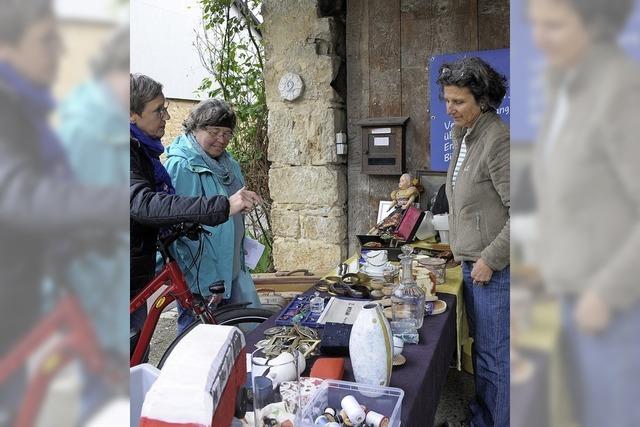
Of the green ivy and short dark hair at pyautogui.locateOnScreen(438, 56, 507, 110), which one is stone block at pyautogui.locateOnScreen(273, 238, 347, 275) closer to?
the green ivy

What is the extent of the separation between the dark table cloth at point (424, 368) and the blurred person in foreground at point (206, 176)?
76 centimetres

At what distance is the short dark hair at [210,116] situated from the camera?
2885 mm

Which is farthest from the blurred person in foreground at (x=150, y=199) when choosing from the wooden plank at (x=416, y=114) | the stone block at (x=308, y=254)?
the wooden plank at (x=416, y=114)

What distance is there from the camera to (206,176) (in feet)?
9.58

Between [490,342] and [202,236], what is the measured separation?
1530 millimetres

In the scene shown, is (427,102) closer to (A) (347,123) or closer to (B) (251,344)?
(A) (347,123)
